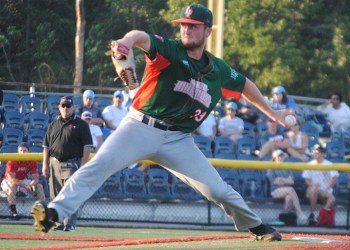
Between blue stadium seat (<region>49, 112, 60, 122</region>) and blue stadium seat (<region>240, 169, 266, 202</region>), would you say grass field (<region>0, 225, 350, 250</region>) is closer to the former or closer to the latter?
blue stadium seat (<region>240, 169, 266, 202</region>)

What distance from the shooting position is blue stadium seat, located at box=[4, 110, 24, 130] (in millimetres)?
16531

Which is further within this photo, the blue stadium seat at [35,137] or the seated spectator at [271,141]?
the seated spectator at [271,141]

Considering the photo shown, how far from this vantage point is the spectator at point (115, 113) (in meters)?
16.8

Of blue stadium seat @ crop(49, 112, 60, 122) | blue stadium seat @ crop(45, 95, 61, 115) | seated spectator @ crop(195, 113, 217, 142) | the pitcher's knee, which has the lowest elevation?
the pitcher's knee

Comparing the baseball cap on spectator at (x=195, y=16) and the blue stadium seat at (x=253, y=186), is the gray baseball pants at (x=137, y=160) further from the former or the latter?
the blue stadium seat at (x=253, y=186)

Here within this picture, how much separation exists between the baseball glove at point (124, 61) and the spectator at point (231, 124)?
1012 centimetres

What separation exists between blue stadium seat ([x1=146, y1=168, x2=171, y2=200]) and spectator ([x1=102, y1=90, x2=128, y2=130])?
239 cm

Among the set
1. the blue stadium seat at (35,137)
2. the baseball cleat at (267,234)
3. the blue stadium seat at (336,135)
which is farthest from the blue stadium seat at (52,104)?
the baseball cleat at (267,234)

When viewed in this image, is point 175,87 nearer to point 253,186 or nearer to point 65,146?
point 65,146

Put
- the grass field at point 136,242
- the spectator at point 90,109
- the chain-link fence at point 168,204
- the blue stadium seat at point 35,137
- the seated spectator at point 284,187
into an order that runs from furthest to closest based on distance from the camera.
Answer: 1. the spectator at point 90,109
2. the blue stadium seat at point 35,137
3. the seated spectator at point 284,187
4. the chain-link fence at point 168,204
5. the grass field at point 136,242

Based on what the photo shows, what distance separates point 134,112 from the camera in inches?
321

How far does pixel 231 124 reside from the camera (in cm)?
1752

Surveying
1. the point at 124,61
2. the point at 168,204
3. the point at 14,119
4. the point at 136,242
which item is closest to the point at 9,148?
the point at 14,119

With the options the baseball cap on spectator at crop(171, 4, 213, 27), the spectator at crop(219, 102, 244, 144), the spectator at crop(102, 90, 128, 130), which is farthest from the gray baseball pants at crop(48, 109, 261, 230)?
the spectator at crop(219, 102, 244, 144)
